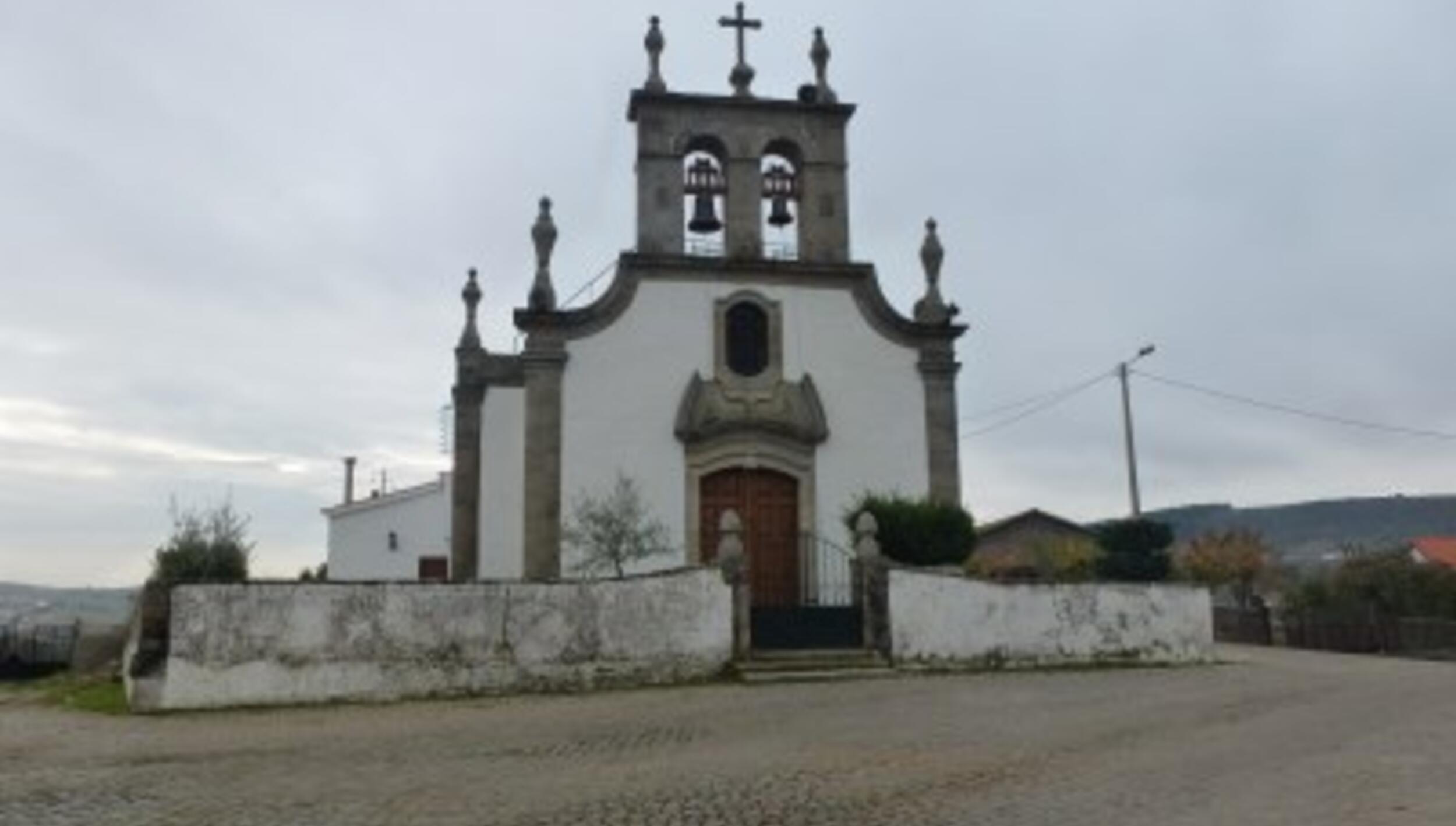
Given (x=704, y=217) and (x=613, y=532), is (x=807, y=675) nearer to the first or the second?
(x=613, y=532)

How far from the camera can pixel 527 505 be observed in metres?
19.8

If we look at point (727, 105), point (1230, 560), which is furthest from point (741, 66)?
point (1230, 560)

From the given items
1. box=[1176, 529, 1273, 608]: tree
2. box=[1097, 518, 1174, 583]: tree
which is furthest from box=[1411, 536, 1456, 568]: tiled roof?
box=[1097, 518, 1174, 583]: tree

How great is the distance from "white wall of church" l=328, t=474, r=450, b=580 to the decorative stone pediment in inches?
735

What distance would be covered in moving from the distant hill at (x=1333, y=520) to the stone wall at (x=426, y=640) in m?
54.2

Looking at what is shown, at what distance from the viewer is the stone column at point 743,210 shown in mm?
21312

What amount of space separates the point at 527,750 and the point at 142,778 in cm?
268

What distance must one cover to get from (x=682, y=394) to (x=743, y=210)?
125 inches

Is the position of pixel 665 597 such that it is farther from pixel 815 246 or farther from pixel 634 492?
pixel 815 246

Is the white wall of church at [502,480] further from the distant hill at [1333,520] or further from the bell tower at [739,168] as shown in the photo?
the distant hill at [1333,520]

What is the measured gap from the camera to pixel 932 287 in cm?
2206

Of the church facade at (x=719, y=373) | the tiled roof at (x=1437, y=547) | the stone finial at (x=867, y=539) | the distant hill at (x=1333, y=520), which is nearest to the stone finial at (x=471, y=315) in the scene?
the church facade at (x=719, y=373)

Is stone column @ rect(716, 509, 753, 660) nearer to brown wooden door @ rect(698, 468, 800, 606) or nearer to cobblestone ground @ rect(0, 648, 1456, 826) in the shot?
cobblestone ground @ rect(0, 648, 1456, 826)

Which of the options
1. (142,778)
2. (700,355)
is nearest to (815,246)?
(700,355)
